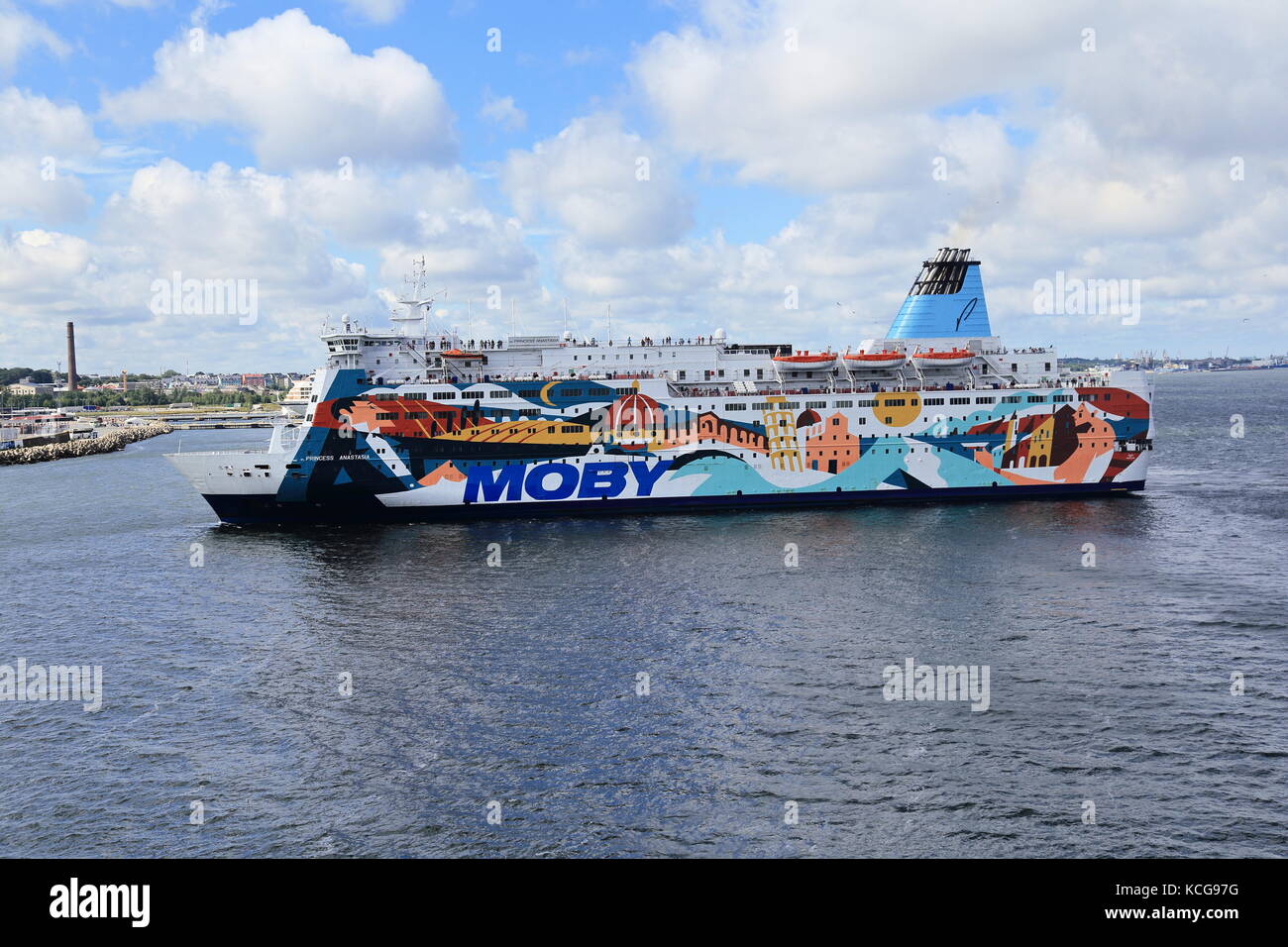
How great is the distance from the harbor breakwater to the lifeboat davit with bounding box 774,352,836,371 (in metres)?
82.3

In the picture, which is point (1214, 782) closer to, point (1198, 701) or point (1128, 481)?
point (1198, 701)

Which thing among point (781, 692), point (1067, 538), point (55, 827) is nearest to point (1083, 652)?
point (781, 692)

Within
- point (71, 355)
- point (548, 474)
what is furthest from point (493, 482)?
point (71, 355)

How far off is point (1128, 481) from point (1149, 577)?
821 inches

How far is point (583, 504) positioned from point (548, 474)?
237 cm

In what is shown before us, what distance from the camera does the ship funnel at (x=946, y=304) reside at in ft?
178

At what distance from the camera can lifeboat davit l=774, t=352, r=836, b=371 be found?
165 ft

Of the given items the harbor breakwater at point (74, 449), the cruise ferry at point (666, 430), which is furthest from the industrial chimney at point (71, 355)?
the cruise ferry at point (666, 430)

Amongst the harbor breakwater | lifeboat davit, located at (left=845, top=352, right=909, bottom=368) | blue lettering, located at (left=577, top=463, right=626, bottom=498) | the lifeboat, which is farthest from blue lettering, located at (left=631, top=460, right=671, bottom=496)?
the harbor breakwater

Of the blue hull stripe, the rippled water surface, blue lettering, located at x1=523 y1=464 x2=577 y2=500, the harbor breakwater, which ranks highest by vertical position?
the harbor breakwater

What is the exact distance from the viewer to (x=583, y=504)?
4684 centimetres

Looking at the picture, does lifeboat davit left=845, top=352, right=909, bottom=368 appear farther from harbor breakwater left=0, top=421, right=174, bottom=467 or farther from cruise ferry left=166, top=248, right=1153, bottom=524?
harbor breakwater left=0, top=421, right=174, bottom=467
